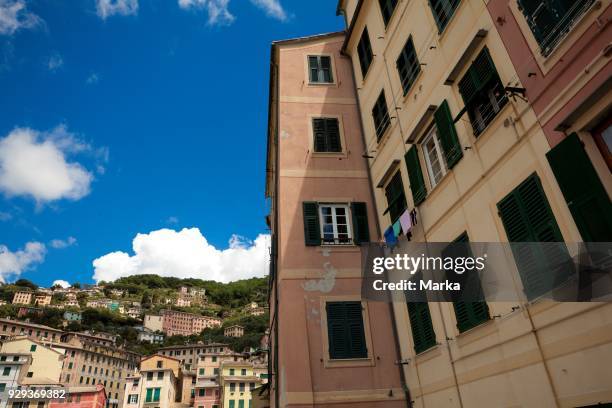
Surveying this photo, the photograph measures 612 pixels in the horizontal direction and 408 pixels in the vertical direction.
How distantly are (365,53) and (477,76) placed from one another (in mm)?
6754

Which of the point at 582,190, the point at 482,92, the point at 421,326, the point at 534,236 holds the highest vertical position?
the point at 482,92

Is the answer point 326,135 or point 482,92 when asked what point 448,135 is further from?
point 326,135

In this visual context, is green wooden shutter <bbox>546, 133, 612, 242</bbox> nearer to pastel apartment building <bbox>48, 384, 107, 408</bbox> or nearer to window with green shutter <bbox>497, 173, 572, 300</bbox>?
window with green shutter <bbox>497, 173, 572, 300</bbox>

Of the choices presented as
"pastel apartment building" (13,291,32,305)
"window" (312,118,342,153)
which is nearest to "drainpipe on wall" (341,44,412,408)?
"window" (312,118,342,153)

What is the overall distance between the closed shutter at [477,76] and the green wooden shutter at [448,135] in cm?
51

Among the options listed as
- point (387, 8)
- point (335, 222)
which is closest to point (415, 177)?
point (335, 222)

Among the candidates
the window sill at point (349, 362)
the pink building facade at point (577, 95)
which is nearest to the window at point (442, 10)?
the pink building facade at point (577, 95)

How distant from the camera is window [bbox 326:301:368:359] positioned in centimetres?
1058

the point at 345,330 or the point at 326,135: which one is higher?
the point at 326,135

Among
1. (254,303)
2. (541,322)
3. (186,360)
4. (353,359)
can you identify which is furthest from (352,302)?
A: (254,303)

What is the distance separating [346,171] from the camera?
13.3 meters

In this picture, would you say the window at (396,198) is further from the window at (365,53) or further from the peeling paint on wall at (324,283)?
the window at (365,53)

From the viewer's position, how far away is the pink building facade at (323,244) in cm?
1020

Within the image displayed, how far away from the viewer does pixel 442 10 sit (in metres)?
9.68
